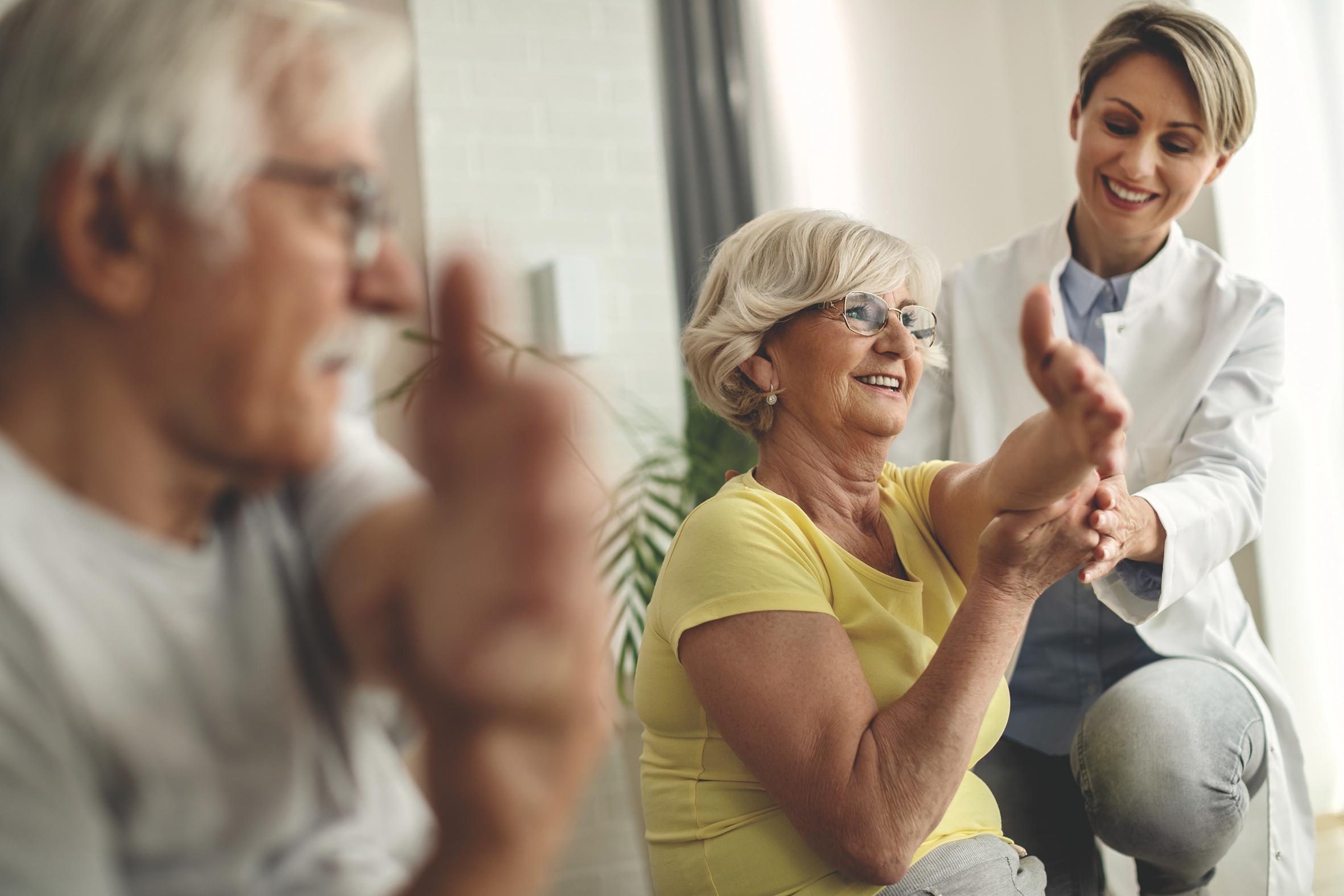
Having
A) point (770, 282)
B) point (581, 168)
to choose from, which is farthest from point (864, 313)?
point (581, 168)

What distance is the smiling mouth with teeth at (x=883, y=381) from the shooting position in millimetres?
1459

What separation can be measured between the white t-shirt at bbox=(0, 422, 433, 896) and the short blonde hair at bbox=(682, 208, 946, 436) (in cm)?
106

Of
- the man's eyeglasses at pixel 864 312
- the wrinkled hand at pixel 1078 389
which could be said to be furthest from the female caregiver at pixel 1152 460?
the wrinkled hand at pixel 1078 389

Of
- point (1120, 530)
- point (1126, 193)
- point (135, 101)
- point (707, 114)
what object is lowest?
point (1120, 530)

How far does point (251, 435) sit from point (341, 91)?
136 mm

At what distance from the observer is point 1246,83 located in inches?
74.6

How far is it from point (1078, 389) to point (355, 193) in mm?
595

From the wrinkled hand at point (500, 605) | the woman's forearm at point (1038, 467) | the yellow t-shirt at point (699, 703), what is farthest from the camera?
the yellow t-shirt at point (699, 703)

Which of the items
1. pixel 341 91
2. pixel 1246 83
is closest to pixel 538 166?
pixel 1246 83

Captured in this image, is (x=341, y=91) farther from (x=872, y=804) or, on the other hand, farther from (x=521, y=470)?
(x=872, y=804)

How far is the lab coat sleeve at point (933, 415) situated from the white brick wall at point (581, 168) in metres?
1.00

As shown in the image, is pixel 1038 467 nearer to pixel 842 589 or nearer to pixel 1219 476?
pixel 842 589

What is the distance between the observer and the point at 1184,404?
1.94 metres

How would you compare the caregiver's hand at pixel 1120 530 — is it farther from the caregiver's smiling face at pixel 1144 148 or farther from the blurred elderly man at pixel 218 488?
the blurred elderly man at pixel 218 488
